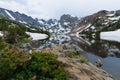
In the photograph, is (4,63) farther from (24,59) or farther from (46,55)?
(46,55)

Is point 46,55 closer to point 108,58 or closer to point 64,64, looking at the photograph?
point 64,64

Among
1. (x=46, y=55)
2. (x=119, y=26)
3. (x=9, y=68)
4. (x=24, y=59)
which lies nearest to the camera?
(x=9, y=68)

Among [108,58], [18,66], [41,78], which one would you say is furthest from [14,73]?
[108,58]

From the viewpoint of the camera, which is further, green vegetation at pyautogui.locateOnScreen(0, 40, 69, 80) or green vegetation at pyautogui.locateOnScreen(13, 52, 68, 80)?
green vegetation at pyautogui.locateOnScreen(13, 52, 68, 80)

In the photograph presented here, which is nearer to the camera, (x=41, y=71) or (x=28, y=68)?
(x=41, y=71)

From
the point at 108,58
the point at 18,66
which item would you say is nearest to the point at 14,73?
the point at 18,66

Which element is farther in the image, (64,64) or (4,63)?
(64,64)

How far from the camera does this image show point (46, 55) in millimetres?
20297

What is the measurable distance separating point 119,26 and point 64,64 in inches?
5843

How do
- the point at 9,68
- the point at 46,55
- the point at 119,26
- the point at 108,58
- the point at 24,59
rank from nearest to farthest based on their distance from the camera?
the point at 9,68, the point at 24,59, the point at 46,55, the point at 108,58, the point at 119,26

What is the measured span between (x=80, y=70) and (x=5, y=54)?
5501 mm

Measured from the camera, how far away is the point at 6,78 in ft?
59.7

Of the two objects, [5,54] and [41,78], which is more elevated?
[5,54]

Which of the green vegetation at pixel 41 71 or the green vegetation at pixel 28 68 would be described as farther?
the green vegetation at pixel 41 71
